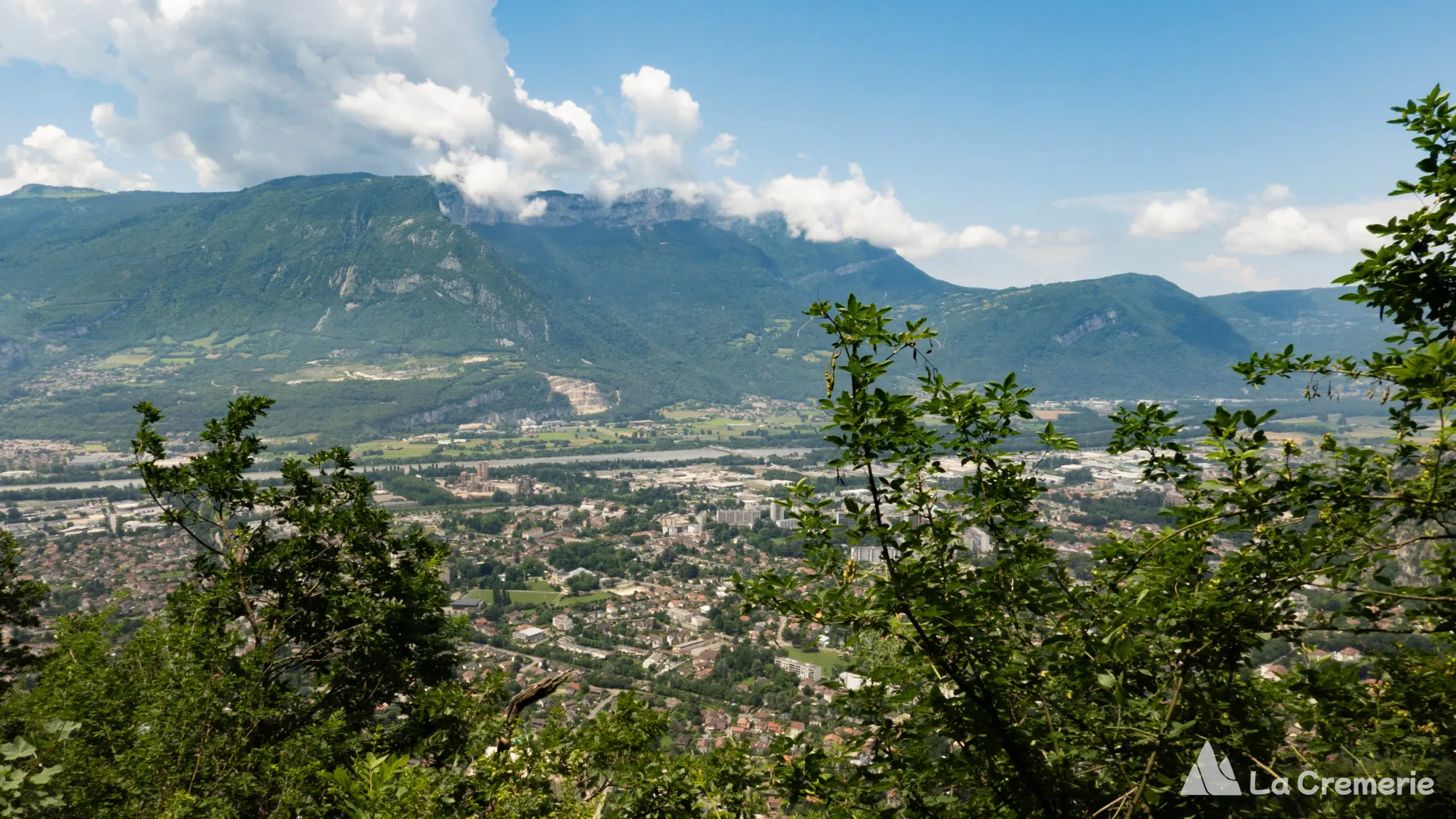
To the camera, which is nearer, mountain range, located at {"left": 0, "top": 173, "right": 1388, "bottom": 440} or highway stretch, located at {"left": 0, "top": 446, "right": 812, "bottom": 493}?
highway stretch, located at {"left": 0, "top": 446, "right": 812, "bottom": 493}

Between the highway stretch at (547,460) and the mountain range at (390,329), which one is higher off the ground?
the mountain range at (390,329)

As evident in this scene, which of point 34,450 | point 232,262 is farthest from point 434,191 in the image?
point 34,450

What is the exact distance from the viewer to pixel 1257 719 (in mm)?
2332

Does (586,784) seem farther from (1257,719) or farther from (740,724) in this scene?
(740,724)

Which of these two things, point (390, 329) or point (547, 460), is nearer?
point (547, 460)

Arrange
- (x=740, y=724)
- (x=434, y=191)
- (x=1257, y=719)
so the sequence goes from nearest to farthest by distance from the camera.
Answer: (x=1257, y=719) < (x=740, y=724) < (x=434, y=191)

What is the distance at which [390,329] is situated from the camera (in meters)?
140

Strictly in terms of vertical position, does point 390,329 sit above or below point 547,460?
above

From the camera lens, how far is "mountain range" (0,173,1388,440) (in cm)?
10431

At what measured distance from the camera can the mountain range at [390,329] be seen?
104 m

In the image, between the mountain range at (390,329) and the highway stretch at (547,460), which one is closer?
the highway stretch at (547,460)

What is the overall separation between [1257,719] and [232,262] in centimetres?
18669

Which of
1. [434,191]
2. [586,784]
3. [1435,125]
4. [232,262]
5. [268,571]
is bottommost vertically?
[586,784]

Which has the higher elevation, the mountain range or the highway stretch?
the mountain range
